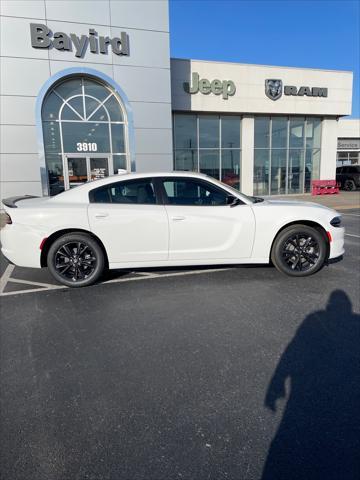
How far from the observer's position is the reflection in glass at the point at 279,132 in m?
18.8

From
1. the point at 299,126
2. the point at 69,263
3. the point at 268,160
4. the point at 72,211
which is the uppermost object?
the point at 299,126

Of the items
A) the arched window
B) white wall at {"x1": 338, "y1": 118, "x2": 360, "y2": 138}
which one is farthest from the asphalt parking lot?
white wall at {"x1": 338, "y1": 118, "x2": 360, "y2": 138}

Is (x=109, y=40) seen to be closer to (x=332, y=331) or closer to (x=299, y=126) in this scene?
(x=299, y=126)

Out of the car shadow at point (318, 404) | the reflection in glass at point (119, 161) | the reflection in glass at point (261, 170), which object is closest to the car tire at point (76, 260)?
the car shadow at point (318, 404)

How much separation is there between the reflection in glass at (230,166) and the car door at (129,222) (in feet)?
46.7

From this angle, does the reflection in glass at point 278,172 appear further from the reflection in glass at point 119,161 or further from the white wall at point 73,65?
the reflection in glass at point 119,161

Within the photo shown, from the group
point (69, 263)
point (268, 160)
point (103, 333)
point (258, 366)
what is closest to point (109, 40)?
point (268, 160)

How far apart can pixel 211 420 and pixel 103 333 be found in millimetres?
1544

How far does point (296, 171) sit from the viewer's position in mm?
19797

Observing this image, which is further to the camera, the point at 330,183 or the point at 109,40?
the point at 330,183

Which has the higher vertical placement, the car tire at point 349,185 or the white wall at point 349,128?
the white wall at point 349,128

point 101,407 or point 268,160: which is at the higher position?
point 268,160

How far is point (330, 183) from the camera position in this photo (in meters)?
19.8

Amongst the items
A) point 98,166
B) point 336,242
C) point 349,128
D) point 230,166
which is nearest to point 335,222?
point 336,242
